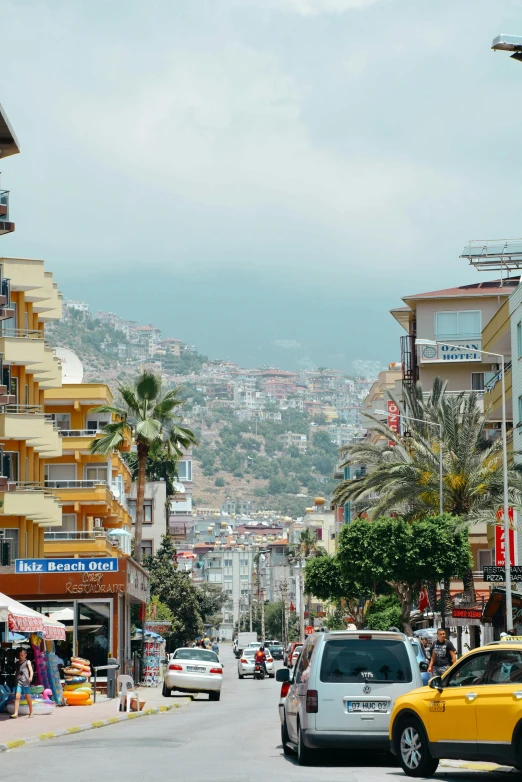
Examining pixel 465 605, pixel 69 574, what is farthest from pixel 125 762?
pixel 465 605

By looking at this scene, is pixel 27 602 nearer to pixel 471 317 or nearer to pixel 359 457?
pixel 359 457

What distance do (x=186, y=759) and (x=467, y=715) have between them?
5.30m

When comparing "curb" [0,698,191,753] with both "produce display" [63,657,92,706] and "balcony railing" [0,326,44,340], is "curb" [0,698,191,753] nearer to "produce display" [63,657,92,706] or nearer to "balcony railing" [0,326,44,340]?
"produce display" [63,657,92,706]

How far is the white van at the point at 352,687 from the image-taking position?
1705 cm

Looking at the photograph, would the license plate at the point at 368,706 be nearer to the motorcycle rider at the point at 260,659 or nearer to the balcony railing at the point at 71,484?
the balcony railing at the point at 71,484

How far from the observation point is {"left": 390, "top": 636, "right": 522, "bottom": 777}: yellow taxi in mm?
14273

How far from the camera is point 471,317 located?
8138cm

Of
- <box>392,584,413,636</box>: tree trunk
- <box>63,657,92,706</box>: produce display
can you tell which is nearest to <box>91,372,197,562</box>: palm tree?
<box>392,584,413,636</box>: tree trunk

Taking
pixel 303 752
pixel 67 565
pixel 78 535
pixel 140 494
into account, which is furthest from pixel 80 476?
pixel 303 752

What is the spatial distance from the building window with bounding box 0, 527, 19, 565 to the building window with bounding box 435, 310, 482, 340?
38.3 metres

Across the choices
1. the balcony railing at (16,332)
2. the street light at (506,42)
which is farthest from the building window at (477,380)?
the street light at (506,42)

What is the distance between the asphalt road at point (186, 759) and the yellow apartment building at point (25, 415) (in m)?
22.1

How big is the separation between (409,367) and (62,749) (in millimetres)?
65449

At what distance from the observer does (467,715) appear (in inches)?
585
